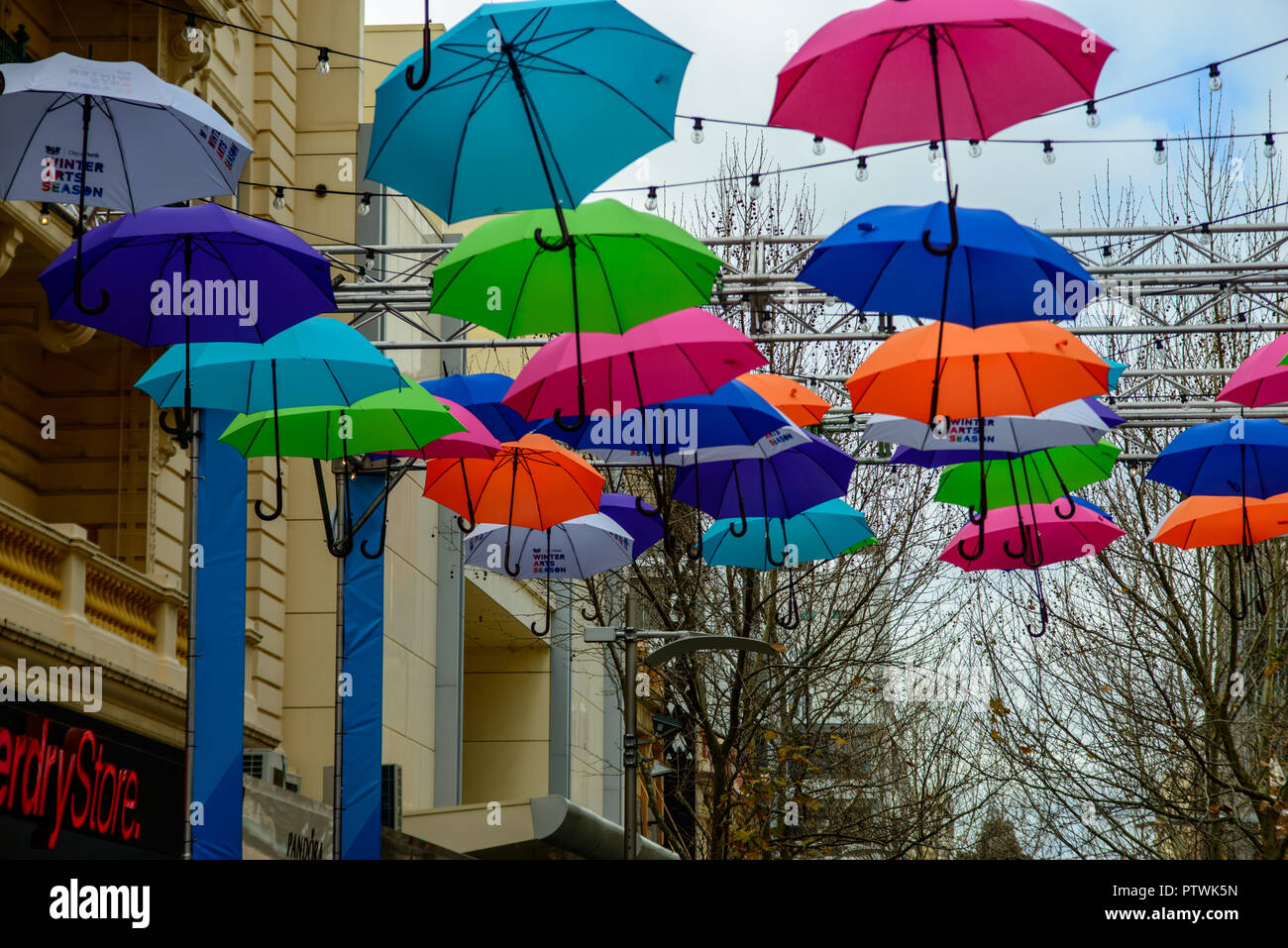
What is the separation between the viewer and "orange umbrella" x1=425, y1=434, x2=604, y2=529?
15102 mm

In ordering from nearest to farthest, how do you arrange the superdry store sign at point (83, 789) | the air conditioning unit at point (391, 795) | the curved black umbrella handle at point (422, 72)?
the curved black umbrella handle at point (422, 72) → the superdry store sign at point (83, 789) → the air conditioning unit at point (391, 795)

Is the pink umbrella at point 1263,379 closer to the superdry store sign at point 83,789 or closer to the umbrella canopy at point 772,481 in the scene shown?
the umbrella canopy at point 772,481

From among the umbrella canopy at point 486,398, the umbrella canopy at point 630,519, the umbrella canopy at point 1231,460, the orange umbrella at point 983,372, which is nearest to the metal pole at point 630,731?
the umbrella canopy at point 630,519

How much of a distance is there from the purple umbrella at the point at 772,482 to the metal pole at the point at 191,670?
168 inches

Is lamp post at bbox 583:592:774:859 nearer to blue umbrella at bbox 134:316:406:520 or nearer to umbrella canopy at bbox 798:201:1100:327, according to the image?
blue umbrella at bbox 134:316:406:520

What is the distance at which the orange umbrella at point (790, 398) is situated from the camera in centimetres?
1430

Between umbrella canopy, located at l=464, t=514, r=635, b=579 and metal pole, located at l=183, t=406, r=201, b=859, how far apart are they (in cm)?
379

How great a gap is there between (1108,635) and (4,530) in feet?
55.8

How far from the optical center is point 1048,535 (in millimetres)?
15492

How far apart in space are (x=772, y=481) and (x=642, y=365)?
3.19m

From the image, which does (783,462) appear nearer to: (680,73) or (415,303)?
(415,303)

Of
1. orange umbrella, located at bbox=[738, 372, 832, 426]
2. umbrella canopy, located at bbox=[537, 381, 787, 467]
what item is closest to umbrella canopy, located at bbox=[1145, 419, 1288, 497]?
orange umbrella, located at bbox=[738, 372, 832, 426]

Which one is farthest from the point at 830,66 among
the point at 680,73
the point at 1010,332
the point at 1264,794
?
the point at 1264,794

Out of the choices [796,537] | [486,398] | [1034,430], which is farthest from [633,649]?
[1034,430]
